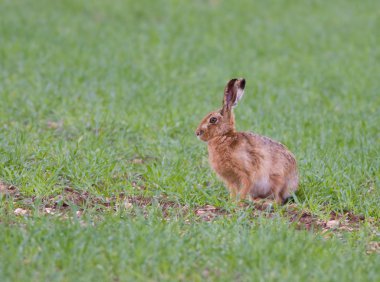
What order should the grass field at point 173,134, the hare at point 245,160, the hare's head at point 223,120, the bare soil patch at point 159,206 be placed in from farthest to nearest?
the hare's head at point 223,120, the hare at point 245,160, the bare soil patch at point 159,206, the grass field at point 173,134

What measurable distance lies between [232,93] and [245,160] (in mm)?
602

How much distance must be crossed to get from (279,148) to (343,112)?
364cm

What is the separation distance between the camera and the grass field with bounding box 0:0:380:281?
4.59m

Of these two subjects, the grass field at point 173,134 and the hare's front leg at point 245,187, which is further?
the hare's front leg at point 245,187

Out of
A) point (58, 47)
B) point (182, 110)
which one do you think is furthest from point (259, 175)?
point (58, 47)

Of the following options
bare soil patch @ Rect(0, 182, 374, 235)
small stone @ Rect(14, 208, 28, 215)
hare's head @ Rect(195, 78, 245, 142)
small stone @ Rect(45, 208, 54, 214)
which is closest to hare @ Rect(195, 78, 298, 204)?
hare's head @ Rect(195, 78, 245, 142)

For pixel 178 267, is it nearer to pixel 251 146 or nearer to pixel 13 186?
pixel 251 146

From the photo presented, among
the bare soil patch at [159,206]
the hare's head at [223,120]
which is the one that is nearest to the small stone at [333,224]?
the bare soil patch at [159,206]

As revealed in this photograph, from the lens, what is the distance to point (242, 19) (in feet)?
49.8

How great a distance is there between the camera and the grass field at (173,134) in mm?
4590

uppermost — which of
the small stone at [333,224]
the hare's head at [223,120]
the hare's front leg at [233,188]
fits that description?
the hare's head at [223,120]

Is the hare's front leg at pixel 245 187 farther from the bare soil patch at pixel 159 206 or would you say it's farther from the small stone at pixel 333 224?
the small stone at pixel 333 224

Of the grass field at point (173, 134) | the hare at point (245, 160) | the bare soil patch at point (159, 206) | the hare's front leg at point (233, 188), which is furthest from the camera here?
the hare's front leg at point (233, 188)

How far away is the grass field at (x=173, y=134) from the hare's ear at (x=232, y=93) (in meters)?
0.72
